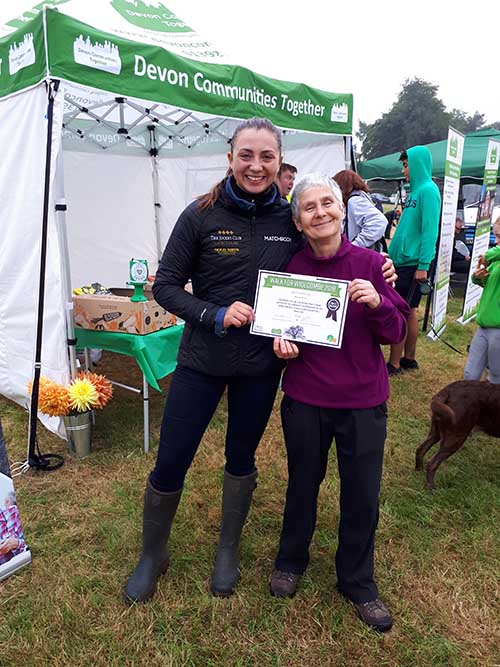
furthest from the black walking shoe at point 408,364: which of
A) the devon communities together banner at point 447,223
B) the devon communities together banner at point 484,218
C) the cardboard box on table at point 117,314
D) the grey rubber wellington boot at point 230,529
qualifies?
the grey rubber wellington boot at point 230,529

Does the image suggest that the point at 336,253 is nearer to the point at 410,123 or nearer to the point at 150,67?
the point at 150,67

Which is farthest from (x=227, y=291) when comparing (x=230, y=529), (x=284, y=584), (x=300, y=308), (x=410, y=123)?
(x=410, y=123)

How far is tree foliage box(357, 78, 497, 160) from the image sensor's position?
6111 cm

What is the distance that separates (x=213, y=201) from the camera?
5.65ft

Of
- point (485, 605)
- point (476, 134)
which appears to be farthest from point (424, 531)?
point (476, 134)

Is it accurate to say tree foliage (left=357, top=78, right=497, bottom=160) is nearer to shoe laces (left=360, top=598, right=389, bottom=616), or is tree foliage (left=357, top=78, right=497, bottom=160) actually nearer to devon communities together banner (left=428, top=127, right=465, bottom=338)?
devon communities together banner (left=428, top=127, right=465, bottom=338)

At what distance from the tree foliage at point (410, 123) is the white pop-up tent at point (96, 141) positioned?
61448mm

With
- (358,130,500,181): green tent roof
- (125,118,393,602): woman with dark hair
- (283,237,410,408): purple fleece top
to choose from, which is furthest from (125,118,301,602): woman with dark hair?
(358,130,500,181): green tent roof

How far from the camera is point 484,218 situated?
6.90 metres

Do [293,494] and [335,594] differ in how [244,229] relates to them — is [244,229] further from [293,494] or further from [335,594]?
[335,594]

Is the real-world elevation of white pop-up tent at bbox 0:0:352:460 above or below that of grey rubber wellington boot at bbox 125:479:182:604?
above

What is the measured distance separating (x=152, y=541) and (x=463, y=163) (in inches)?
407

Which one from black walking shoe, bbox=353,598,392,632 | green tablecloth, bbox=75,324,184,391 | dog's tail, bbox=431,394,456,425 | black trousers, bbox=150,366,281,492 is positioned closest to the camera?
black trousers, bbox=150,366,281,492

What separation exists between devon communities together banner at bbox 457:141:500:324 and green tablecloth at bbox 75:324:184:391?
190 inches
